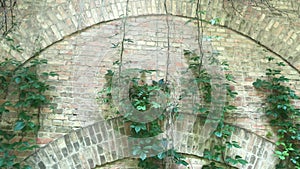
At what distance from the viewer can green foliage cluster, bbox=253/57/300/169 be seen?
12.1ft

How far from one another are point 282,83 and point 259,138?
704 millimetres

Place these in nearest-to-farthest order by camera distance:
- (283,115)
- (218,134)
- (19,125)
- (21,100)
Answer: (19,125) → (21,100) → (218,134) → (283,115)

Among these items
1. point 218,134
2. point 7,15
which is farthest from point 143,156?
point 7,15

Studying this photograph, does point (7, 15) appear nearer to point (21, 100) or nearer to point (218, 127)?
point (21, 100)

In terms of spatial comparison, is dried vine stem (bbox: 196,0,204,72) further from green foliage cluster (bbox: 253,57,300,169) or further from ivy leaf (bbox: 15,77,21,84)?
ivy leaf (bbox: 15,77,21,84)

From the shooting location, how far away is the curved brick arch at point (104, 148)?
3.44 metres

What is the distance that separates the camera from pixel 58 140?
11.4 feet

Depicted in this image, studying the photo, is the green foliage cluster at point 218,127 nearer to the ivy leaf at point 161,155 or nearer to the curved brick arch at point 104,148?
the curved brick arch at point 104,148

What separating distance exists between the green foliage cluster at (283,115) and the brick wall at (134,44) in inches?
4.2

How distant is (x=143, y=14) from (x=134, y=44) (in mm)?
353

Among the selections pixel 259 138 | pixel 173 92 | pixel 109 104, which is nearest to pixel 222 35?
pixel 173 92

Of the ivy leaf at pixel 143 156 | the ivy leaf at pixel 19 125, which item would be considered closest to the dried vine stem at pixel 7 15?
the ivy leaf at pixel 19 125

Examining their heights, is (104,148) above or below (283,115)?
below

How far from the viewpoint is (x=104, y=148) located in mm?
3525
